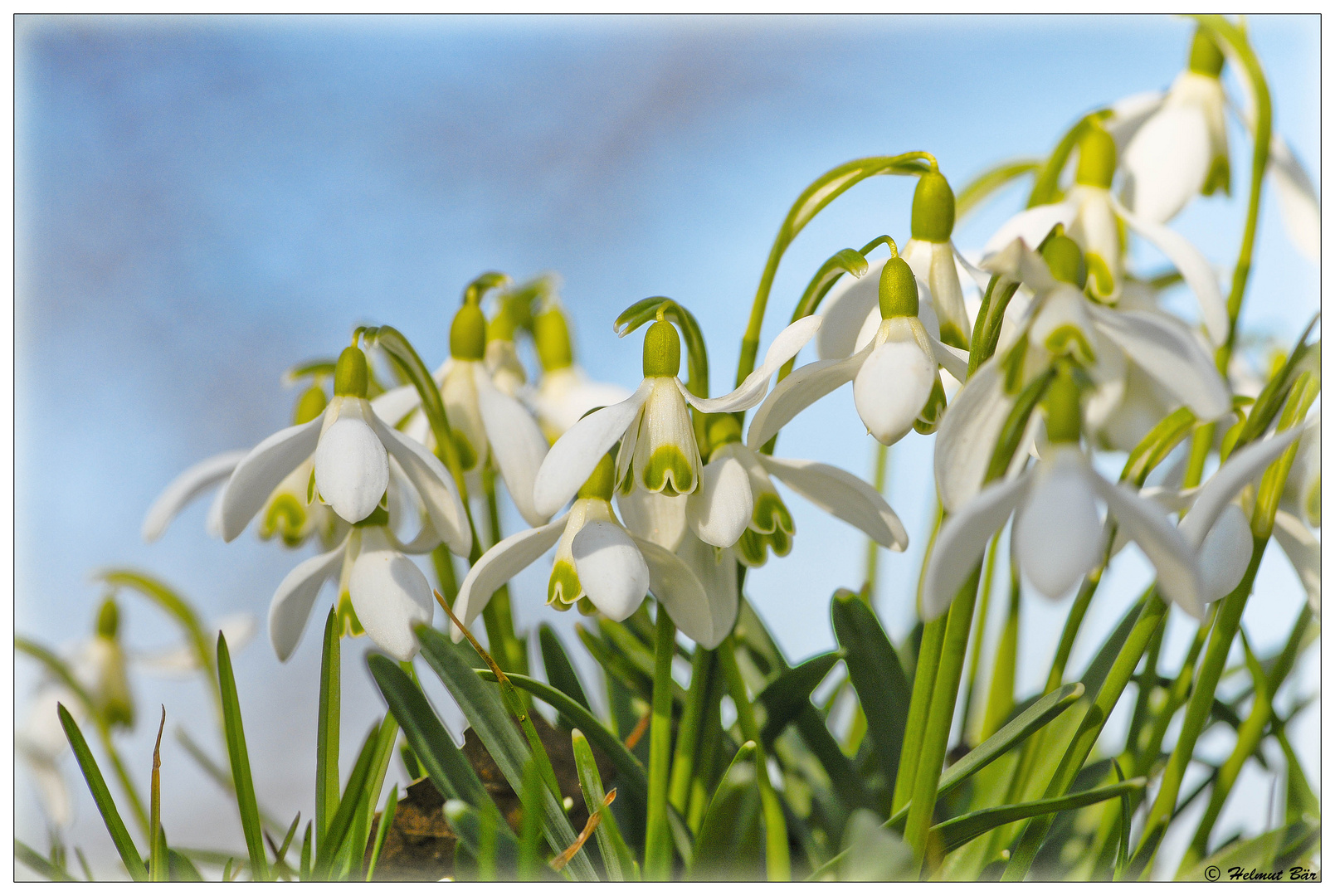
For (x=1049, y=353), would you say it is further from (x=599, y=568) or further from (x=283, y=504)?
(x=283, y=504)

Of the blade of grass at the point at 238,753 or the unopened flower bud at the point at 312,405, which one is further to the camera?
the unopened flower bud at the point at 312,405

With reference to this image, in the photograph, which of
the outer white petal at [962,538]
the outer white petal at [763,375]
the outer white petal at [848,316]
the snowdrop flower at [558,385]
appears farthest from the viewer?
the snowdrop flower at [558,385]

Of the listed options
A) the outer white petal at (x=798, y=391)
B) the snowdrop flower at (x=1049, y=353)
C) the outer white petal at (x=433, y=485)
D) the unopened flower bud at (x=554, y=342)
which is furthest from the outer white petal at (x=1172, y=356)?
the unopened flower bud at (x=554, y=342)

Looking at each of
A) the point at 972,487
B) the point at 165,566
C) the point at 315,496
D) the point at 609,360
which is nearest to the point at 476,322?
the point at 315,496

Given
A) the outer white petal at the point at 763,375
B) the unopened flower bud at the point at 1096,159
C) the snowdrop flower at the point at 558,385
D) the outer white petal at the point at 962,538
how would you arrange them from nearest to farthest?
the outer white petal at the point at 962,538
the outer white petal at the point at 763,375
the unopened flower bud at the point at 1096,159
the snowdrop flower at the point at 558,385

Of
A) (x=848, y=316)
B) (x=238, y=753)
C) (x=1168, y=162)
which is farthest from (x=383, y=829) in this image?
(x=1168, y=162)

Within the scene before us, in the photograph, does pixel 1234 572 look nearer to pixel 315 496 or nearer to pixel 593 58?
pixel 315 496

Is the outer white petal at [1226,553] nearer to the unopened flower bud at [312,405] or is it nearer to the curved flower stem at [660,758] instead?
the curved flower stem at [660,758]
